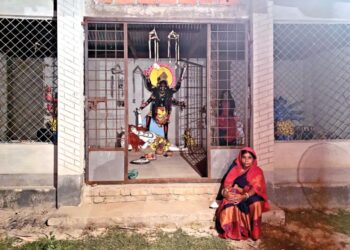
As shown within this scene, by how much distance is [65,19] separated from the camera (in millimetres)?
4594

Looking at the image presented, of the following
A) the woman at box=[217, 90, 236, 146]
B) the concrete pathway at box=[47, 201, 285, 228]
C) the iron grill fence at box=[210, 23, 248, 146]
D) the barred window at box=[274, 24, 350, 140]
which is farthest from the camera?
the woman at box=[217, 90, 236, 146]

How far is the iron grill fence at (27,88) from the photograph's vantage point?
6164 millimetres

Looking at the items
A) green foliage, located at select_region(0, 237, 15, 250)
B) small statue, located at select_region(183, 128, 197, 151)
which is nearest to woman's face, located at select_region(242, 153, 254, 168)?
green foliage, located at select_region(0, 237, 15, 250)

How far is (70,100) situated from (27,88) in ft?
10.6

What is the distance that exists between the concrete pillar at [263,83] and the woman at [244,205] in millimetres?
598

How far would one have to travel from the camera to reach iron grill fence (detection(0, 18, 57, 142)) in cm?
616

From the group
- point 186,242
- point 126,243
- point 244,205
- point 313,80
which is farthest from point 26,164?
point 313,80

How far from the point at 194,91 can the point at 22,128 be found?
469cm

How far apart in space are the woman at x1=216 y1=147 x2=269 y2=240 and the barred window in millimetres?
1655

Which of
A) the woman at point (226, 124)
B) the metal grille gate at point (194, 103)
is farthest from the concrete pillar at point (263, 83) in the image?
the metal grille gate at point (194, 103)

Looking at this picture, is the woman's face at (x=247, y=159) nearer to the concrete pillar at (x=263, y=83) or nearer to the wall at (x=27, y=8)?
the concrete pillar at (x=263, y=83)

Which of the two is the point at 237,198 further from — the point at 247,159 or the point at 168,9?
the point at 168,9

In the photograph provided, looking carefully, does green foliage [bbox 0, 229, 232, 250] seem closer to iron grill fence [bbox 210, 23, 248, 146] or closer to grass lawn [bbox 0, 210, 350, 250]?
grass lawn [bbox 0, 210, 350, 250]

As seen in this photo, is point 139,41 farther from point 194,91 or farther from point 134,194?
point 134,194
